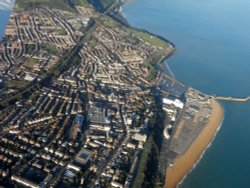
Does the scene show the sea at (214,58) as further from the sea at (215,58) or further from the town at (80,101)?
the town at (80,101)

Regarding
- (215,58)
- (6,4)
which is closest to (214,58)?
(215,58)

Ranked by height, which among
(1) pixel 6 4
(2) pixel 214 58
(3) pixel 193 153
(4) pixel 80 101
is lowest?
(4) pixel 80 101

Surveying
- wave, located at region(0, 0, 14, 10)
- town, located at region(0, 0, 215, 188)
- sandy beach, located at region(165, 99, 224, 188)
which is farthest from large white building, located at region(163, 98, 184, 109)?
wave, located at region(0, 0, 14, 10)

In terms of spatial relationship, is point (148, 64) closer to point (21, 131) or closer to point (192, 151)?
point (192, 151)

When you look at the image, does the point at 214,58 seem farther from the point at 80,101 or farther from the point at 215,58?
the point at 80,101

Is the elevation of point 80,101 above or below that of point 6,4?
below

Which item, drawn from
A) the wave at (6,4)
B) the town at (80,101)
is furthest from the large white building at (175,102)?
the wave at (6,4)

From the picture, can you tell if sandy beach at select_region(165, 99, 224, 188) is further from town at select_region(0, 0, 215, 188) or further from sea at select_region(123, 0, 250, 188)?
town at select_region(0, 0, 215, 188)
